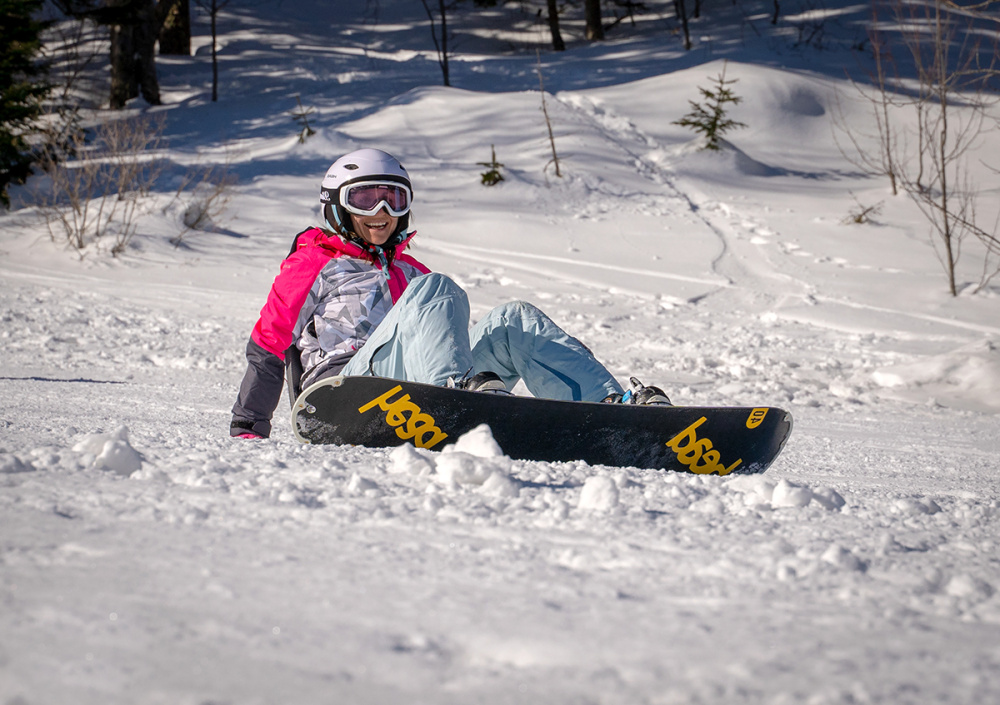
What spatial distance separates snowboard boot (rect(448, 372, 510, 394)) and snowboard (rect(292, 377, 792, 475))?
3.5 inches

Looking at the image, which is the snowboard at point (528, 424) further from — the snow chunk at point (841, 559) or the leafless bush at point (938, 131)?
the leafless bush at point (938, 131)

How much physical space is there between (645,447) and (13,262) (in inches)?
298

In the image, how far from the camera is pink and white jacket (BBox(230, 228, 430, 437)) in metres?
2.81

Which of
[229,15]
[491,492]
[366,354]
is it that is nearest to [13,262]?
[366,354]

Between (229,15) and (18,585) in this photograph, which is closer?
(18,585)

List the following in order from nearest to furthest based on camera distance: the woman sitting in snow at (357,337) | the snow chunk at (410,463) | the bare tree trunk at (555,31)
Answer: the snow chunk at (410,463), the woman sitting in snow at (357,337), the bare tree trunk at (555,31)

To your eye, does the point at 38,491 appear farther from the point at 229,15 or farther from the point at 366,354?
the point at 229,15

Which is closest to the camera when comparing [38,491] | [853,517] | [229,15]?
[38,491]

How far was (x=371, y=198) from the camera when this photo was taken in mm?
3115

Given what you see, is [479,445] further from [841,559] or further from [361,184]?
[361,184]

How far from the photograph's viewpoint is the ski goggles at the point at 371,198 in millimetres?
3096

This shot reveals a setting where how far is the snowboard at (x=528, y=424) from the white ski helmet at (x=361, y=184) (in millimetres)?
959

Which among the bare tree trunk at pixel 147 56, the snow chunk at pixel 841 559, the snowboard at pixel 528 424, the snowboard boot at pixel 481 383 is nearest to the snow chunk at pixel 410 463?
the snowboard at pixel 528 424

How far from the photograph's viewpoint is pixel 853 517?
1.76 m
